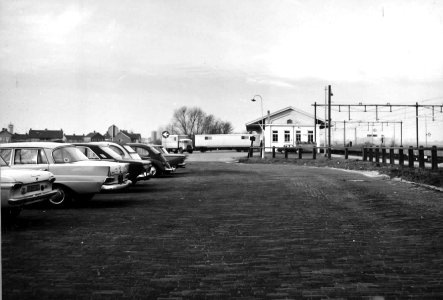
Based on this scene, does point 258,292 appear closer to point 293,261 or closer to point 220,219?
point 293,261

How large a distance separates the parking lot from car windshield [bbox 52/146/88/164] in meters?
1.03

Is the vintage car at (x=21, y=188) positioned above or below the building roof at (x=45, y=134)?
below

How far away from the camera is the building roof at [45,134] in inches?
5197

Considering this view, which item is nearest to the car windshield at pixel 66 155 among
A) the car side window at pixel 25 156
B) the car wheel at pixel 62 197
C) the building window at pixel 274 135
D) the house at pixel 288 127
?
the car side window at pixel 25 156

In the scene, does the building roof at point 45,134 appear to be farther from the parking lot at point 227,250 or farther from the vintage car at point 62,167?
the parking lot at point 227,250

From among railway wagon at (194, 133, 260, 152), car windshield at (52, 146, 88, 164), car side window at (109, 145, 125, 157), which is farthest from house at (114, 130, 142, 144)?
car windshield at (52, 146, 88, 164)

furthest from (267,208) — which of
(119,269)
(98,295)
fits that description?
(98,295)

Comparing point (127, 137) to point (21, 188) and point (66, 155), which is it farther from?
point (21, 188)

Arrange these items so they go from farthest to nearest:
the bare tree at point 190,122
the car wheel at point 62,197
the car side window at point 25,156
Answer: the bare tree at point 190,122
the car wheel at point 62,197
the car side window at point 25,156

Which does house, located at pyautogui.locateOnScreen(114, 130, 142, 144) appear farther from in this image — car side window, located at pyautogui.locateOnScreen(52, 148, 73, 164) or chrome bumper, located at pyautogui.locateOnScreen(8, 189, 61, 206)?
chrome bumper, located at pyautogui.locateOnScreen(8, 189, 61, 206)

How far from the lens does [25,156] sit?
34.5 ft

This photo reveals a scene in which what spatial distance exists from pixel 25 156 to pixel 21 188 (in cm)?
280

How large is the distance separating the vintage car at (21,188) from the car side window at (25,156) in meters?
1.77

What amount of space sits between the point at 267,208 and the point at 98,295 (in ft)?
20.5
